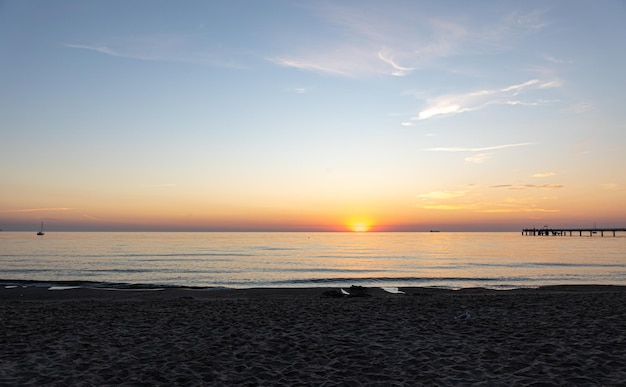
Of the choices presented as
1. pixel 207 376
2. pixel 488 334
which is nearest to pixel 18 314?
pixel 207 376

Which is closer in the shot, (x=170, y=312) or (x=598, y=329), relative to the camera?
(x=598, y=329)

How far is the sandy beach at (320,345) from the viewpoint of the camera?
729 cm

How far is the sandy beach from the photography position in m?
7.29

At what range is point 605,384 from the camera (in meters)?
6.66

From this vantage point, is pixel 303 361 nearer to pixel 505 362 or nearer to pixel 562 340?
pixel 505 362

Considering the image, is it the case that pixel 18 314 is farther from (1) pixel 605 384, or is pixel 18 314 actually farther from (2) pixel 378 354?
(1) pixel 605 384

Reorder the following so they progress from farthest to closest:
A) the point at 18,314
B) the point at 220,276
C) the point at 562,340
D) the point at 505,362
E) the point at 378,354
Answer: the point at 220,276, the point at 18,314, the point at 562,340, the point at 378,354, the point at 505,362

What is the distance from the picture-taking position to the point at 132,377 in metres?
7.33

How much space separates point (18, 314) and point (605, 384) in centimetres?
1538

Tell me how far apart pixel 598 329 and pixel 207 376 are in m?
9.07

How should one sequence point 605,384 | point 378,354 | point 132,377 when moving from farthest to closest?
point 378,354 < point 132,377 < point 605,384

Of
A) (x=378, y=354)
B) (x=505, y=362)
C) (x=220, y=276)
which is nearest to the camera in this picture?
(x=505, y=362)

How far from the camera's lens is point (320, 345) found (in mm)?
9328

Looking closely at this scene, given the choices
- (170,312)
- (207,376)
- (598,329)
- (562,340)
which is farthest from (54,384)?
(598,329)
